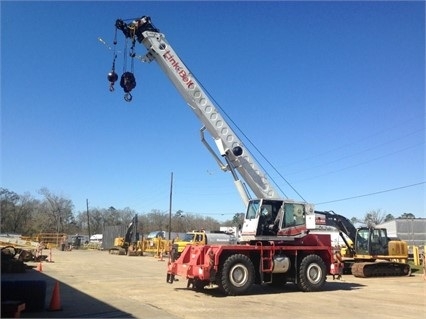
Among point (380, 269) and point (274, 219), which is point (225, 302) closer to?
point (274, 219)

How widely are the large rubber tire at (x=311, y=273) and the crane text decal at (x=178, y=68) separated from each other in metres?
7.64

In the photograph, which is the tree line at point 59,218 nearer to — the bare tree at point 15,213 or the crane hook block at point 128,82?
the bare tree at point 15,213

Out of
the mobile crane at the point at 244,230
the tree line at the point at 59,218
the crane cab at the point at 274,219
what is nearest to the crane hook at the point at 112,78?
the mobile crane at the point at 244,230

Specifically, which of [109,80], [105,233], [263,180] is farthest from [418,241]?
[109,80]

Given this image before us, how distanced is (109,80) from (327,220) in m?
12.7

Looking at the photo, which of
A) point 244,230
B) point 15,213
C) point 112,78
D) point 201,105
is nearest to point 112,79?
point 112,78

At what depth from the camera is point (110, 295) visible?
45.1 ft

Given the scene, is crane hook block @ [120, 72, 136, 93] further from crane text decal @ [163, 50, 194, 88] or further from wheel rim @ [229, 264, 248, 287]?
wheel rim @ [229, 264, 248, 287]

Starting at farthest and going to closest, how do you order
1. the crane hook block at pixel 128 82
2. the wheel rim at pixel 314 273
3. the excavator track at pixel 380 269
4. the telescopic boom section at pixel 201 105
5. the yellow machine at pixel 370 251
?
the yellow machine at pixel 370 251, the excavator track at pixel 380 269, the telescopic boom section at pixel 201 105, the crane hook block at pixel 128 82, the wheel rim at pixel 314 273

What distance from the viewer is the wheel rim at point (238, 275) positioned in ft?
47.0

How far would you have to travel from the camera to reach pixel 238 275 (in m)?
14.5

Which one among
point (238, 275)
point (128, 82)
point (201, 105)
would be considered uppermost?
point (128, 82)

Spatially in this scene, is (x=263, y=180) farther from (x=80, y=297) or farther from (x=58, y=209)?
(x=58, y=209)

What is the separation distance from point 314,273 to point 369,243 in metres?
9.13
